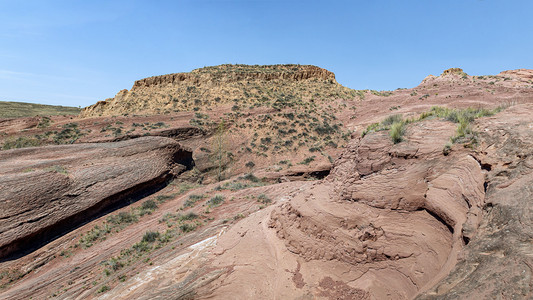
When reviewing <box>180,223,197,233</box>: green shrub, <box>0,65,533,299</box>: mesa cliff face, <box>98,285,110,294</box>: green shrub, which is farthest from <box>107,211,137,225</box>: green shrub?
<box>98,285,110,294</box>: green shrub

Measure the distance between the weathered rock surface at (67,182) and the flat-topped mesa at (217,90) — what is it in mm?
15807

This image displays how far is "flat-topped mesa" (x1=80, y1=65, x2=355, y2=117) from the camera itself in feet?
115

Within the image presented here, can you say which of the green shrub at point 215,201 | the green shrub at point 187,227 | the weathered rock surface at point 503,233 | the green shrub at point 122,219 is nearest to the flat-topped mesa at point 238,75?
the green shrub at point 122,219

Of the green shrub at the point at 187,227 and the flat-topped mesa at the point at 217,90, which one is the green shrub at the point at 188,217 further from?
the flat-topped mesa at the point at 217,90

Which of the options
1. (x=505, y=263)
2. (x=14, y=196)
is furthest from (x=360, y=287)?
(x=14, y=196)

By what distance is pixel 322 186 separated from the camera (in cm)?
827

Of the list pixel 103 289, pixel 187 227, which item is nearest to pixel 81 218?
pixel 187 227

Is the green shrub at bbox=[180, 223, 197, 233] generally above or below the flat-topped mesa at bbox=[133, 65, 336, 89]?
below

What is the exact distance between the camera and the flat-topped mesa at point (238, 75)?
39.6 m

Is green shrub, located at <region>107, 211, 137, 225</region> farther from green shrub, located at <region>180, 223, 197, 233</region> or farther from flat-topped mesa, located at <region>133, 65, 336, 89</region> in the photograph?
flat-topped mesa, located at <region>133, 65, 336, 89</region>

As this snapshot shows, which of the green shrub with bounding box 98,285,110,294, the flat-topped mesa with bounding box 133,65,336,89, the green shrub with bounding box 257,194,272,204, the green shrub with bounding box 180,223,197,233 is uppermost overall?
the flat-topped mesa with bounding box 133,65,336,89

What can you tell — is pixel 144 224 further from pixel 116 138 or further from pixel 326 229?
pixel 116 138

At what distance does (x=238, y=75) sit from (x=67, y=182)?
101ft

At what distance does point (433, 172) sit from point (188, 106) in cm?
3214
